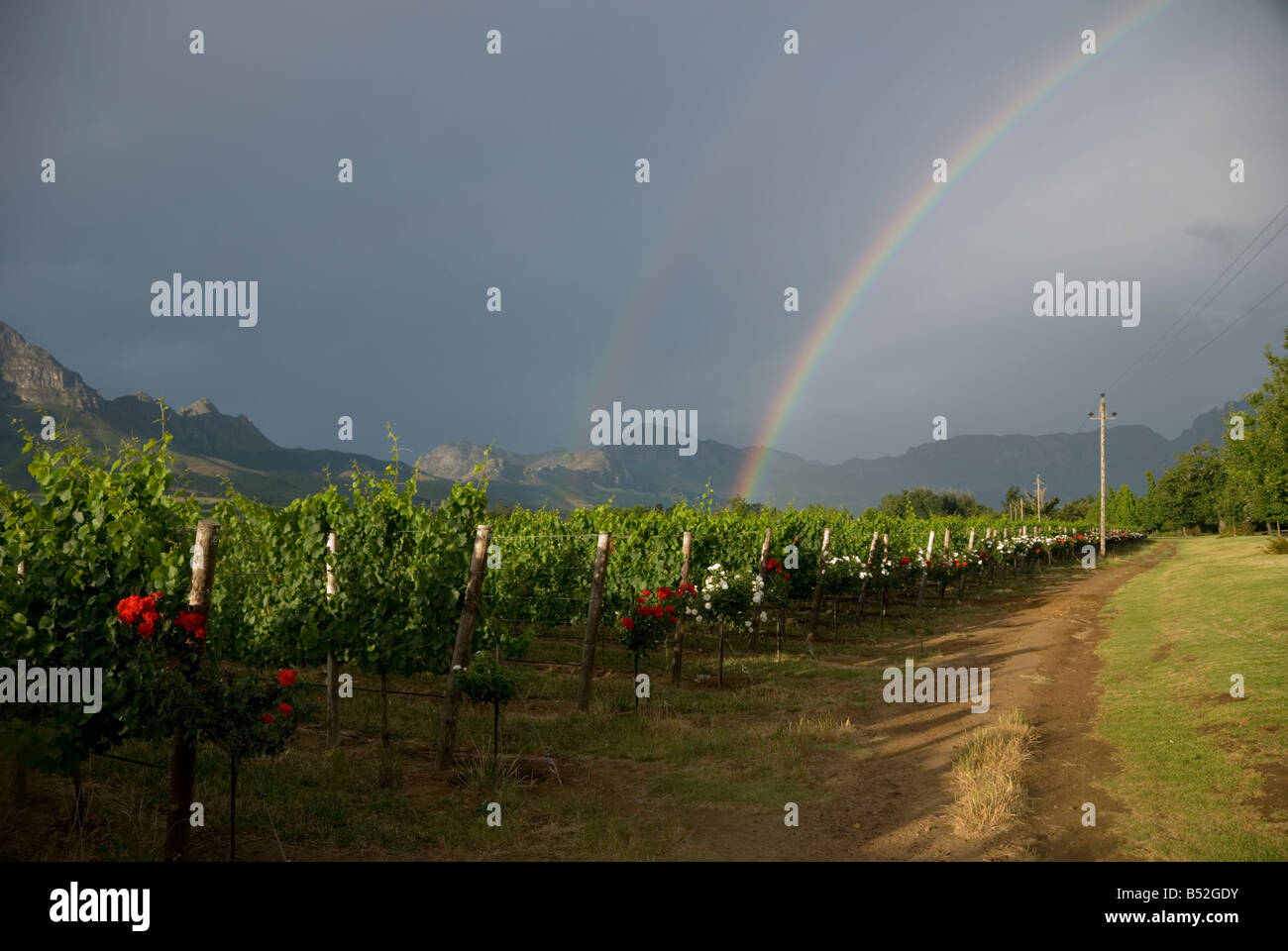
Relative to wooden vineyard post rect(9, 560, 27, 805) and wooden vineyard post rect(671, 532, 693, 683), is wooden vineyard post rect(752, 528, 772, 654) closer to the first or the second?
wooden vineyard post rect(671, 532, 693, 683)

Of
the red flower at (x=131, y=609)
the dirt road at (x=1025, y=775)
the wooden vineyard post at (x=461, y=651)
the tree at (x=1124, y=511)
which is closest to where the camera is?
the red flower at (x=131, y=609)

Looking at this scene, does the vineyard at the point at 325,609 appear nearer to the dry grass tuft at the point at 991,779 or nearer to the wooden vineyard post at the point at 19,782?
the wooden vineyard post at the point at 19,782

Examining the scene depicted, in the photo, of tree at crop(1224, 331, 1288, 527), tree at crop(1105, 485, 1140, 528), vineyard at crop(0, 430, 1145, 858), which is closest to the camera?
vineyard at crop(0, 430, 1145, 858)

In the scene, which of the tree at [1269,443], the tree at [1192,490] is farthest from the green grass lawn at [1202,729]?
the tree at [1192,490]

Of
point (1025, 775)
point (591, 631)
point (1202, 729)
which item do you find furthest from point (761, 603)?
point (1025, 775)

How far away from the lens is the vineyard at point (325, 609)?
577 cm

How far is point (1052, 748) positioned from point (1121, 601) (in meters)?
18.5

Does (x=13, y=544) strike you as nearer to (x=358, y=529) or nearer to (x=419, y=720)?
(x=358, y=529)

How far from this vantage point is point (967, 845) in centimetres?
631

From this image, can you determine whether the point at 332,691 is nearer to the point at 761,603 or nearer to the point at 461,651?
the point at 461,651

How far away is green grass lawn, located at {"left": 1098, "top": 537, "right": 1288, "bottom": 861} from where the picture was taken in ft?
20.4

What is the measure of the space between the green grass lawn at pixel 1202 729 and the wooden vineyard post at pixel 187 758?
7726 mm

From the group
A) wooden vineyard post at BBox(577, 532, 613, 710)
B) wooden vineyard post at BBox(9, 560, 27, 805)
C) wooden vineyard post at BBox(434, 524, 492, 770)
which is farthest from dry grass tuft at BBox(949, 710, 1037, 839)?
wooden vineyard post at BBox(9, 560, 27, 805)

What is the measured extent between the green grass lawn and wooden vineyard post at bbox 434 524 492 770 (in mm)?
6899
